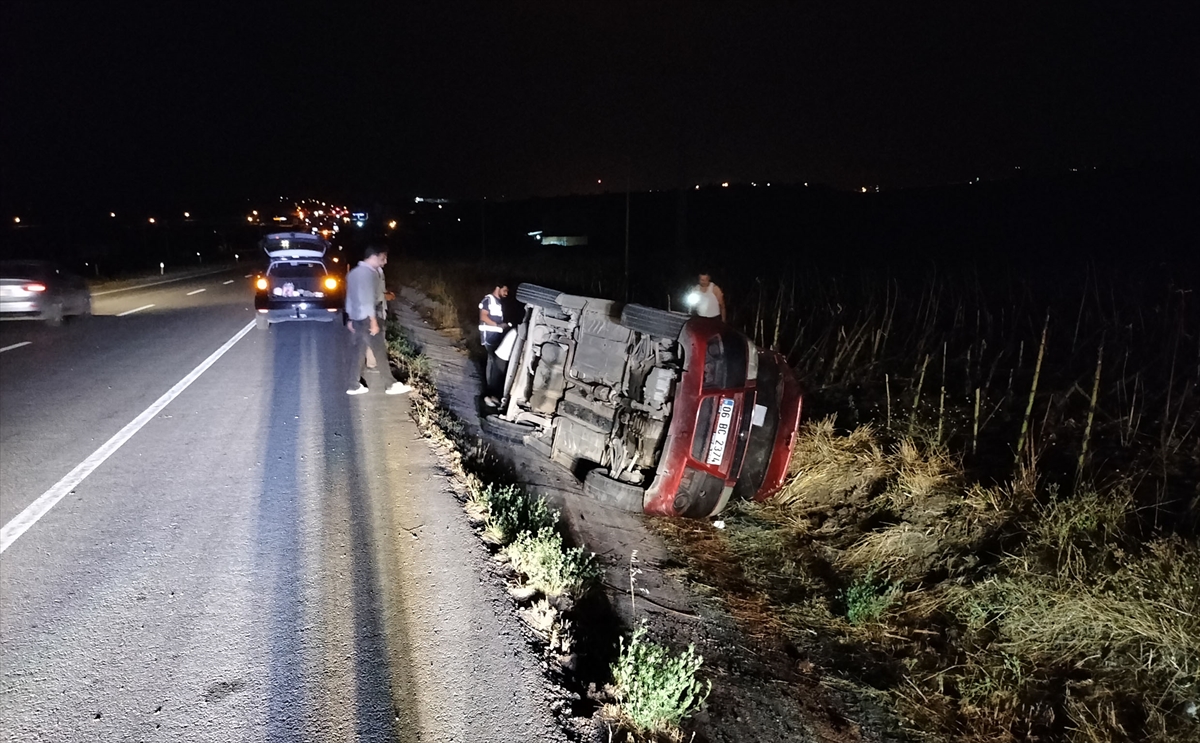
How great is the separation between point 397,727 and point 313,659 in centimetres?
67

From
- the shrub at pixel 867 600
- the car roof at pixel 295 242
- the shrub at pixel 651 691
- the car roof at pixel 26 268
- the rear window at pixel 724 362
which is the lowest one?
the shrub at pixel 867 600

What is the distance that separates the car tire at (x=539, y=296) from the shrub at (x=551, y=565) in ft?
10.2

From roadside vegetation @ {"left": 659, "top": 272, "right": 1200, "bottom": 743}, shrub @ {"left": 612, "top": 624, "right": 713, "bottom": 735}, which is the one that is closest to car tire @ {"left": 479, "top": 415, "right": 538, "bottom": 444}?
roadside vegetation @ {"left": 659, "top": 272, "right": 1200, "bottom": 743}

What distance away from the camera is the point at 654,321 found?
552 cm

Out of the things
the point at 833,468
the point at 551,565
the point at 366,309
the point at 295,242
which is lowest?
the point at 833,468

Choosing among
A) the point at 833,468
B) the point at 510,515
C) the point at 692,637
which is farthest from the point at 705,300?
the point at 692,637

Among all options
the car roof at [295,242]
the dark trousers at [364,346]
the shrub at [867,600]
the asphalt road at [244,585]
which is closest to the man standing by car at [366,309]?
the dark trousers at [364,346]

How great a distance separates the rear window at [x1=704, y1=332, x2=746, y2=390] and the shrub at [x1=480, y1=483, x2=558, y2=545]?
4.99 feet

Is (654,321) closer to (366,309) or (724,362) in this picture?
(724,362)

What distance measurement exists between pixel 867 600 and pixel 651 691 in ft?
7.86

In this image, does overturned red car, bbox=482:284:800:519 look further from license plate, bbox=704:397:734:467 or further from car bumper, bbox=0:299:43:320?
car bumper, bbox=0:299:43:320

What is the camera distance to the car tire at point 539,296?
23.2 feet

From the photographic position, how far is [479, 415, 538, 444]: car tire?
23.1 feet

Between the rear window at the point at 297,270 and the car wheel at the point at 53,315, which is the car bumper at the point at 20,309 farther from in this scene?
the rear window at the point at 297,270
